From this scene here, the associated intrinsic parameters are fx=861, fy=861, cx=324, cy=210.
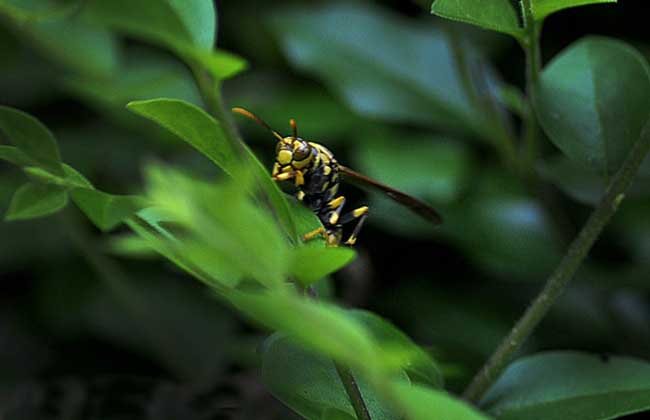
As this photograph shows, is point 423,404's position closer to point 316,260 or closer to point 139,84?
point 316,260

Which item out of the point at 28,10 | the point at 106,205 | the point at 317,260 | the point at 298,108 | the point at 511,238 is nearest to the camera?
the point at 317,260

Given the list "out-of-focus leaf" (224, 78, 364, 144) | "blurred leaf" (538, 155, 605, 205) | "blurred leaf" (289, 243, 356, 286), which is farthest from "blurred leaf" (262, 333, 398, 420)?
"out-of-focus leaf" (224, 78, 364, 144)

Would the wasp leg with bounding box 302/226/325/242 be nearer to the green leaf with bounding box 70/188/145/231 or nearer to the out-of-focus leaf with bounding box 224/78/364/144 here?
the green leaf with bounding box 70/188/145/231

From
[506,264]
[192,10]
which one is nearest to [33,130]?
[192,10]

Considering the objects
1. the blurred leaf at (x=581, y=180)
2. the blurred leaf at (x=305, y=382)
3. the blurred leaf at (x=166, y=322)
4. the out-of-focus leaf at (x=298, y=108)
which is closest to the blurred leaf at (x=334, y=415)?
the blurred leaf at (x=305, y=382)

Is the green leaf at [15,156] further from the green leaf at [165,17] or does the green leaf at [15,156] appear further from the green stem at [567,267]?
the green stem at [567,267]

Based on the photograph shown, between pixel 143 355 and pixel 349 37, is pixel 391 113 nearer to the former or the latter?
pixel 349 37

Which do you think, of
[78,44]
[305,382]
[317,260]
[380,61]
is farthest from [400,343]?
[78,44]
